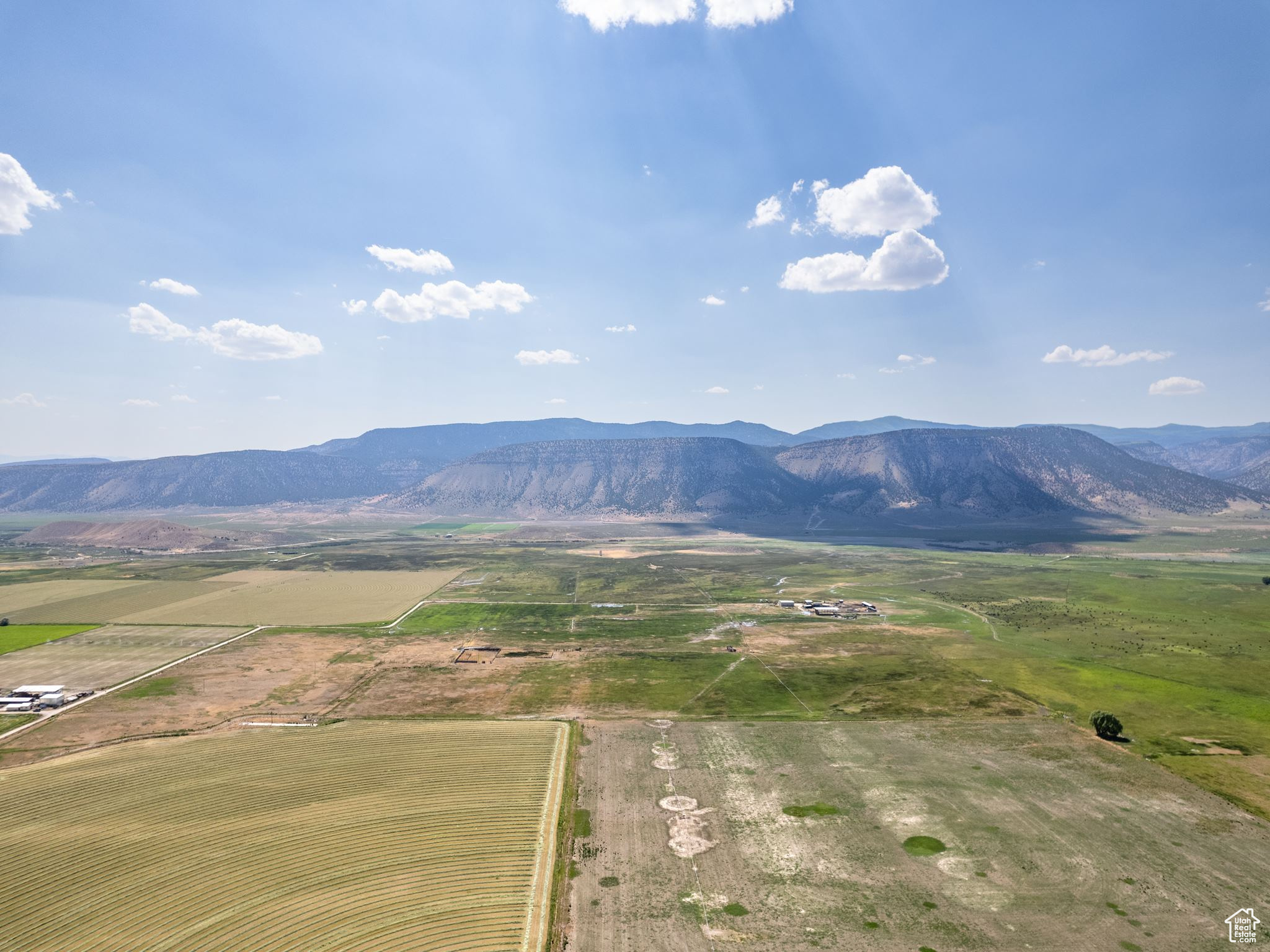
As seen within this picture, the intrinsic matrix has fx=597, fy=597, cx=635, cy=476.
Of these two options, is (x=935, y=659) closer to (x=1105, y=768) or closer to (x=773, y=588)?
(x=1105, y=768)

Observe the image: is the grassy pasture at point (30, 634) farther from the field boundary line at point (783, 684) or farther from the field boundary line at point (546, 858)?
the field boundary line at point (783, 684)

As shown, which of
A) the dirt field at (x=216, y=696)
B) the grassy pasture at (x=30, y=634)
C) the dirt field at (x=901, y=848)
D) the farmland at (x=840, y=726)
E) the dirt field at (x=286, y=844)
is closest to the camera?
the dirt field at (x=286, y=844)

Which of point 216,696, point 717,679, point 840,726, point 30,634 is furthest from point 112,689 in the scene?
point 840,726

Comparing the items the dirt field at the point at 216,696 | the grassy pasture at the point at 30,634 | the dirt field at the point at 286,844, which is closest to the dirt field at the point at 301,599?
the grassy pasture at the point at 30,634

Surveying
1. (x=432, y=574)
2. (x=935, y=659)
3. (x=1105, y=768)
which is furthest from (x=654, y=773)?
(x=432, y=574)

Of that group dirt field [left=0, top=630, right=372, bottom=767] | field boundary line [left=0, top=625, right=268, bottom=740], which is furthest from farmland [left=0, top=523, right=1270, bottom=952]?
field boundary line [left=0, top=625, right=268, bottom=740]

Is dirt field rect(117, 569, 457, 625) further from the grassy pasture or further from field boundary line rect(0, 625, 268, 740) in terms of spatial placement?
field boundary line rect(0, 625, 268, 740)
